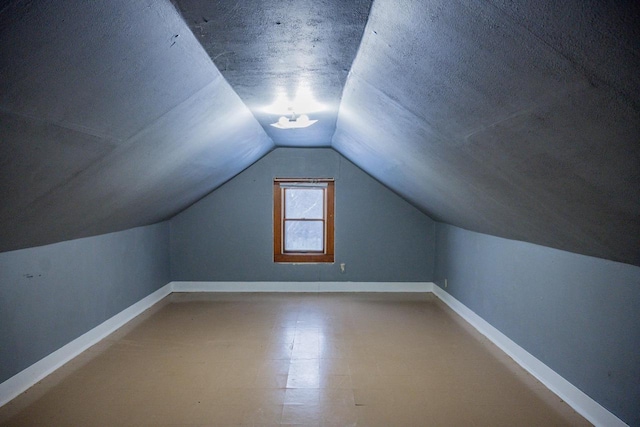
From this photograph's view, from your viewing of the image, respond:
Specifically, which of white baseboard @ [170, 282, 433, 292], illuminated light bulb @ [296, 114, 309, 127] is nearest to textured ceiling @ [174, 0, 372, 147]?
illuminated light bulb @ [296, 114, 309, 127]

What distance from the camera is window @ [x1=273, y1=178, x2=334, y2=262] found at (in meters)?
5.59

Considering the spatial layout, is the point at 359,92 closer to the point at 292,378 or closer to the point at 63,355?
the point at 292,378

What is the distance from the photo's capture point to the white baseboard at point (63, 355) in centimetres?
262

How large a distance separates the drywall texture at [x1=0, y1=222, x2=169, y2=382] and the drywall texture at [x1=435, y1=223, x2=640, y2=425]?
12.6 feet

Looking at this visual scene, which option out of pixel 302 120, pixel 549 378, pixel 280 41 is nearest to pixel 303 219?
pixel 302 120

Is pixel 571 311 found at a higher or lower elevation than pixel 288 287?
higher

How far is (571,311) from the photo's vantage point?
262 cm

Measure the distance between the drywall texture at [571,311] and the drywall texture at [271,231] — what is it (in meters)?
1.58

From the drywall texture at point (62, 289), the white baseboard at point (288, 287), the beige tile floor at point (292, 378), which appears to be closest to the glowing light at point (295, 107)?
the beige tile floor at point (292, 378)

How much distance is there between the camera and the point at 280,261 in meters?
5.63

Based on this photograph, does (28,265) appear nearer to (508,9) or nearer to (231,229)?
(231,229)

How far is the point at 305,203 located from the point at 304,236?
0.50 metres

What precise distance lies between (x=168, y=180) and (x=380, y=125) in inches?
78.9

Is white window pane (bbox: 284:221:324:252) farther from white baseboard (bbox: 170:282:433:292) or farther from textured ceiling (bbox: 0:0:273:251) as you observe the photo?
textured ceiling (bbox: 0:0:273:251)
